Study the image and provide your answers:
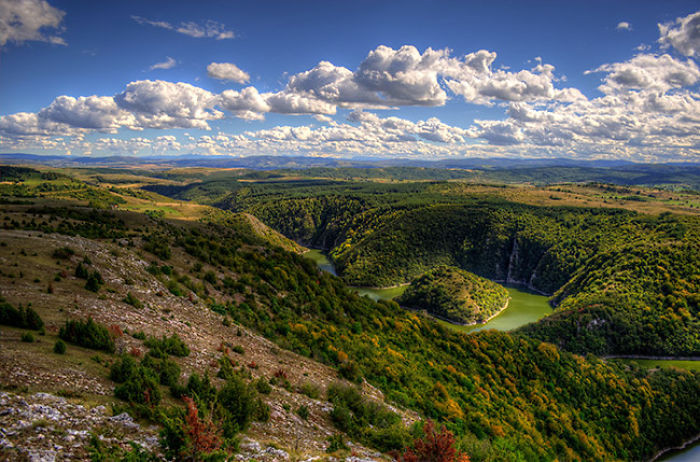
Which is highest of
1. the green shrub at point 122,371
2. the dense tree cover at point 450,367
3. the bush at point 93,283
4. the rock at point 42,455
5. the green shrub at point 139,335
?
the bush at point 93,283

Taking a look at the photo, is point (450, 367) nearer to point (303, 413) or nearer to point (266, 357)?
point (266, 357)

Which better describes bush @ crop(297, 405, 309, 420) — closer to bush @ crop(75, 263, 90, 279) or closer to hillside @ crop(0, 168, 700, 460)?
hillside @ crop(0, 168, 700, 460)

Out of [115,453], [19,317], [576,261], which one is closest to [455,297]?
[576,261]

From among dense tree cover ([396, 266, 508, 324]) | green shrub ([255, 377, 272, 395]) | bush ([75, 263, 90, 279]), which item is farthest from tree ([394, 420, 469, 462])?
dense tree cover ([396, 266, 508, 324])

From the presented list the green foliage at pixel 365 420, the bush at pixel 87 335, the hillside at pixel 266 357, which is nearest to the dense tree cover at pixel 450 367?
the hillside at pixel 266 357

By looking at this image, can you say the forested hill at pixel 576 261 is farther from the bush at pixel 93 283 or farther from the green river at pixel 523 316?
the bush at pixel 93 283

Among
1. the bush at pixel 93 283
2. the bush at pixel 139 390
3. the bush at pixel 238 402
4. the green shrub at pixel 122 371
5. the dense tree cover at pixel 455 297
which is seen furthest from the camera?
the dense tree cover at pixel 455 297
